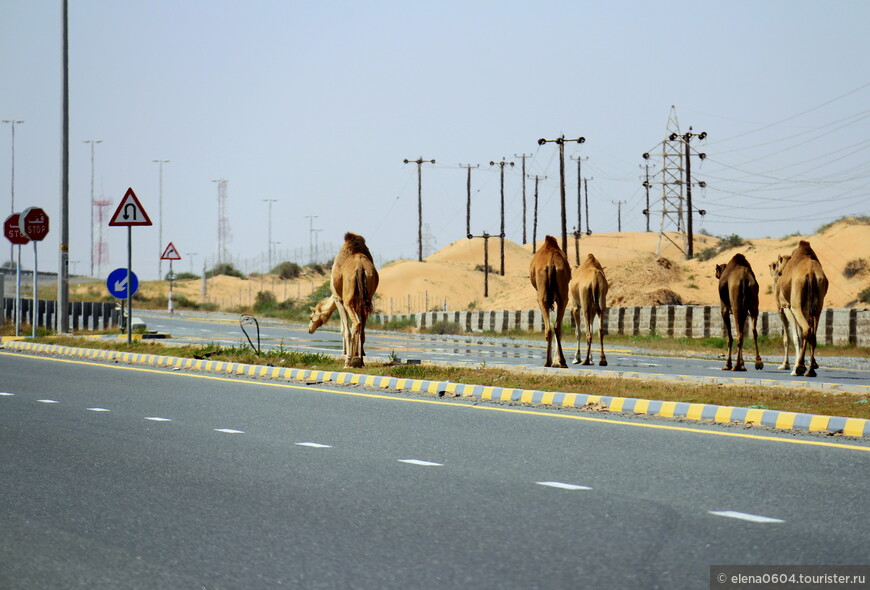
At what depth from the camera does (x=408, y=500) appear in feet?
28.4

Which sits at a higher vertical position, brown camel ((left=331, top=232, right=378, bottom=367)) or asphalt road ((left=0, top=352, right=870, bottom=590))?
brown camel ((left=331, top=232, right=378, bottom=367))

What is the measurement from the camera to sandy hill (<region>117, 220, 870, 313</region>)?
63.4m

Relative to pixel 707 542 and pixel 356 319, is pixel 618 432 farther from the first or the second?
pixel 356 319

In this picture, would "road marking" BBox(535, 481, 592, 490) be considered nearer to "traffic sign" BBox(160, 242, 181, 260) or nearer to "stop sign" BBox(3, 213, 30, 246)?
"stop sign" BBox(3, 213, 30, 246)

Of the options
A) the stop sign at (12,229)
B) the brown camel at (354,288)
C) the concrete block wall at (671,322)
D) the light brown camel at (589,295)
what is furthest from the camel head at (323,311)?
the concrete block wall at (671,322)

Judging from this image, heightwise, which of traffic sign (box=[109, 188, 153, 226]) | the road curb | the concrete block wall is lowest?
the road curb

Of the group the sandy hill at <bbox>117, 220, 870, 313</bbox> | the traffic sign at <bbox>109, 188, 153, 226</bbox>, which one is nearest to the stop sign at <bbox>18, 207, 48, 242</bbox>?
the traffic sign at <bbox>109, 188, 153, 226</bbox>

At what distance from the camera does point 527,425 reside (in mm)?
13359

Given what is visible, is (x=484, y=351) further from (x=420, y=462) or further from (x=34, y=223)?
(x=420, y=462)

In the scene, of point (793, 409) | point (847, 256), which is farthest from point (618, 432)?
point (847, 256)

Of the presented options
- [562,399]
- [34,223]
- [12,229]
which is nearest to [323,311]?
[562,399]

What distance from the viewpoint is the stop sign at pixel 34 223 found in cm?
3222

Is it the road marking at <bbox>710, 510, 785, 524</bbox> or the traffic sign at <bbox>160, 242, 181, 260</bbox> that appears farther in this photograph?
the traffic sign at <bbox>160, 242, 181, 260</bbox>

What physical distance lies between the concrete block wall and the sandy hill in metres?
15.8
